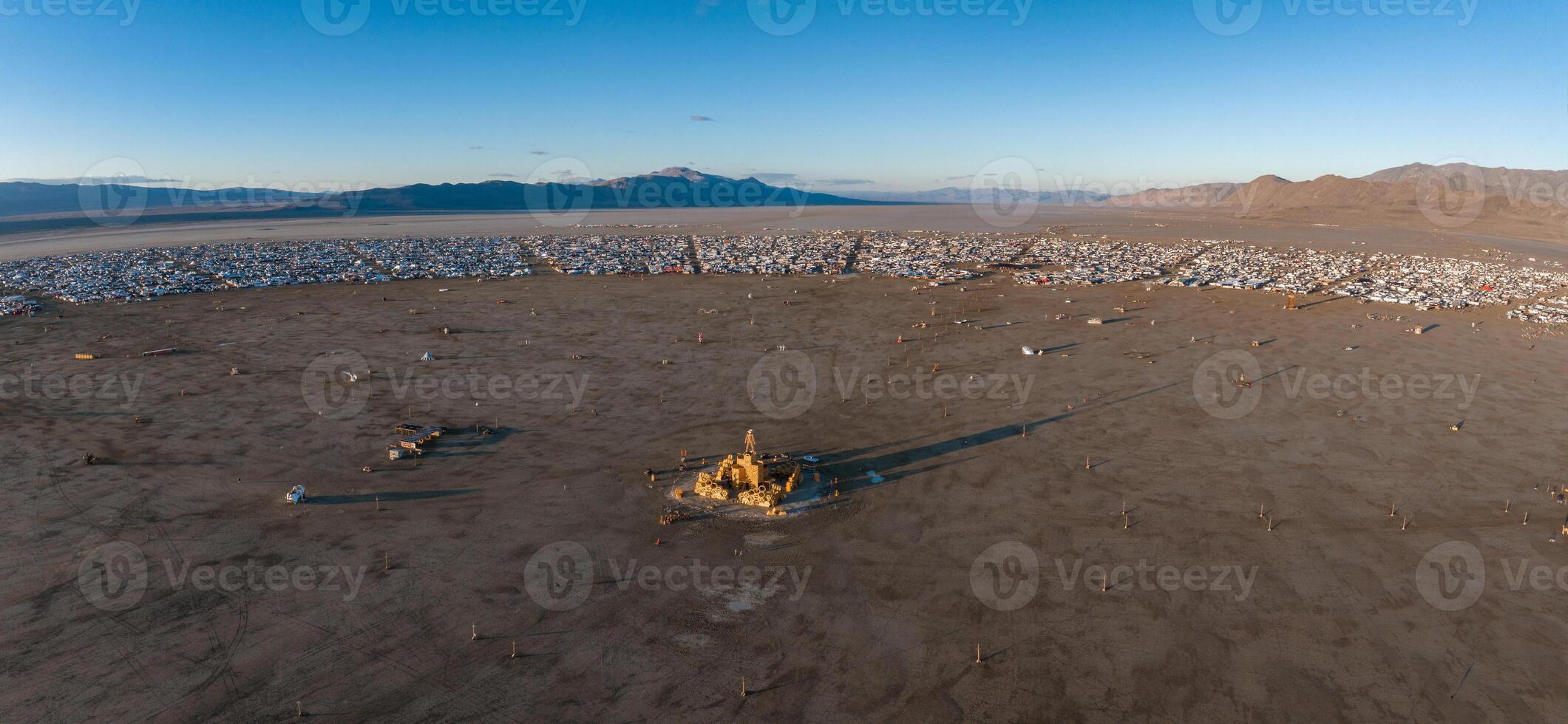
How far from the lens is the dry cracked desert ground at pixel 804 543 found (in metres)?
17.0

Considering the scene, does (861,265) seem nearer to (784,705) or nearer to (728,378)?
(728,378)

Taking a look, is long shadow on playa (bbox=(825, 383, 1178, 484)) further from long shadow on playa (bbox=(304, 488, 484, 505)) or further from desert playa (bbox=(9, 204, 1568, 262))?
desert playa (bbox=(9, 204, 1568, 262))

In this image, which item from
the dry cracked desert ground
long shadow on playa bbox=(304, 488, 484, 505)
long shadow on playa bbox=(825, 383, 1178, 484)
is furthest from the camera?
long shadow on playa bbox=(825, 383, 1178, 484)

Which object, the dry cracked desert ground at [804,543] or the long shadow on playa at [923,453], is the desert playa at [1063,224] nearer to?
the dry cracked desert ground at [804,543]

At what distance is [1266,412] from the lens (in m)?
35.0

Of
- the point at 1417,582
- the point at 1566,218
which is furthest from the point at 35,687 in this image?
the point at 1566,218

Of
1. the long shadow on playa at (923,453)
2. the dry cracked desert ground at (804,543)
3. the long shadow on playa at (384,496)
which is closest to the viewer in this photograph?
the dry cracked desert ground at (804,543)

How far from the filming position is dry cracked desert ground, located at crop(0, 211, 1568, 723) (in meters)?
17.0

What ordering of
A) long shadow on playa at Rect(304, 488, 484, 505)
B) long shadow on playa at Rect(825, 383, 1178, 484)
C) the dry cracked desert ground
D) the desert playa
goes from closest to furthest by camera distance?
1. the dry cracked desert ground
2. long shadow on playa at Rect(304, 488, 484, 505)
3. long shadow on playa at Rect(825, 383, 1178, 484)
4. the desert playa

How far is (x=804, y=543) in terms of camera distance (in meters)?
23.5

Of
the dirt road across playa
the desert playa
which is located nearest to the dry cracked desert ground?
the dirt road across playa

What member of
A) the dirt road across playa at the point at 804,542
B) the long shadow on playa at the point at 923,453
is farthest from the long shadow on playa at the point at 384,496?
the long shadow on playa at the point at 923,453

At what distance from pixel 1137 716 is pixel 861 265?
270ft

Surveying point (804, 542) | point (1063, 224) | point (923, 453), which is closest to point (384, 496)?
point (804, 542)
